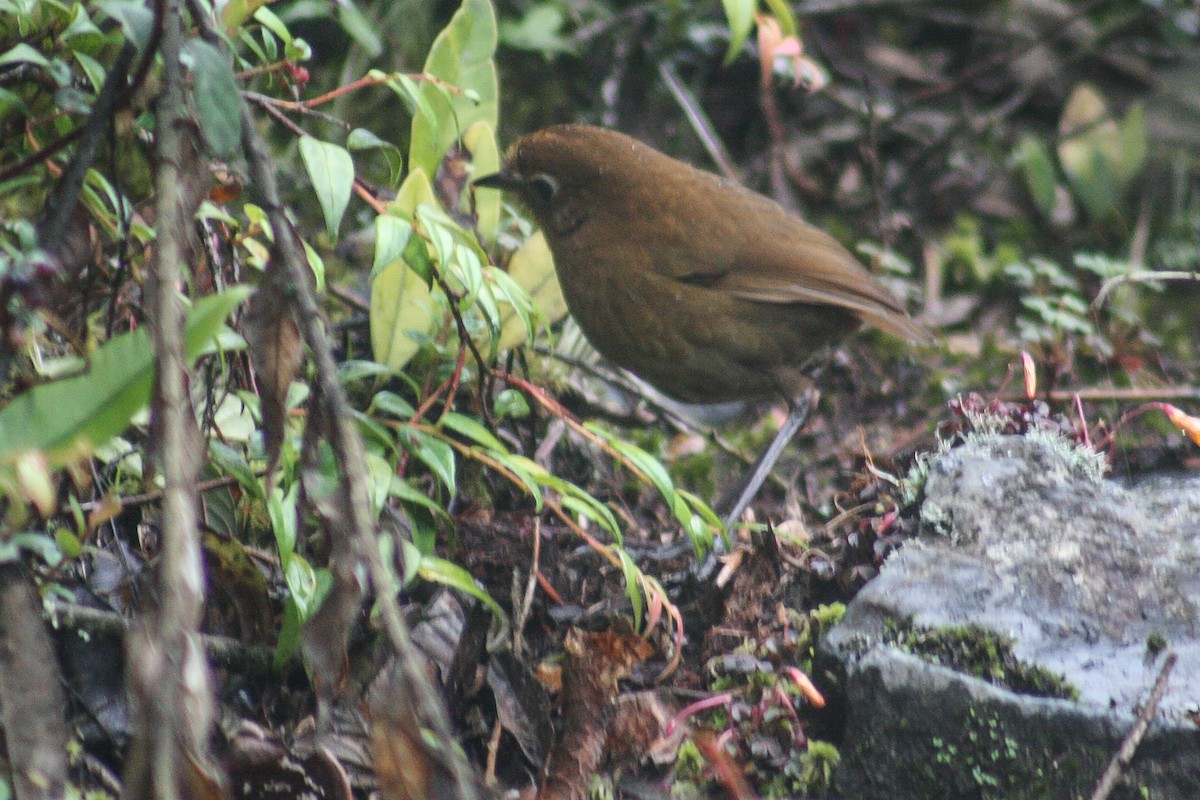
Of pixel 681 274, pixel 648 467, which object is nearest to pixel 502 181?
pixel 681 274

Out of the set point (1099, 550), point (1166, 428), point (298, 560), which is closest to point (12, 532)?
point (298, 560)

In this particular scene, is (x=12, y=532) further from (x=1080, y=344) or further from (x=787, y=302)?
(x=1080, y=344)

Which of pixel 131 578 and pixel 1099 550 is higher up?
pixel 131 578

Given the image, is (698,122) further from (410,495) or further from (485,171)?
(410,495)

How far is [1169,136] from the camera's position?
5930mm

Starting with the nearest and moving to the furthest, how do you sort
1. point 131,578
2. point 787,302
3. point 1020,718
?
point 1020,718
point 131,578
point 787,302

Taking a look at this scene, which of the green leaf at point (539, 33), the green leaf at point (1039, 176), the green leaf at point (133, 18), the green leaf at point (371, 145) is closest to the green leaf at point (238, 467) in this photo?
the green leaf at point (371, 145)

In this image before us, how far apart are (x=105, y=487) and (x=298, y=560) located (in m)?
0.49

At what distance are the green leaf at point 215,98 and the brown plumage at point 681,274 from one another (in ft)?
6.38

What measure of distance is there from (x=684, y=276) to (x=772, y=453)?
0.60m

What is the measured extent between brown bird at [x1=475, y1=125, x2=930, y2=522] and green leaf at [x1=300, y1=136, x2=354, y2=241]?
1.46 meters

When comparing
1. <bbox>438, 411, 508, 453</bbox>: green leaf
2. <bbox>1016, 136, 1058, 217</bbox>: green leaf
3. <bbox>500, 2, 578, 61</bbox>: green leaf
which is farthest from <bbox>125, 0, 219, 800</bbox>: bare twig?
<bbox>1016, 136, 1058, 217</bbox>: green leaf

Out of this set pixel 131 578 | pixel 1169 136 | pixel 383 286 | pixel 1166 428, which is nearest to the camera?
pixel 131 578

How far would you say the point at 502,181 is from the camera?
377 cm
